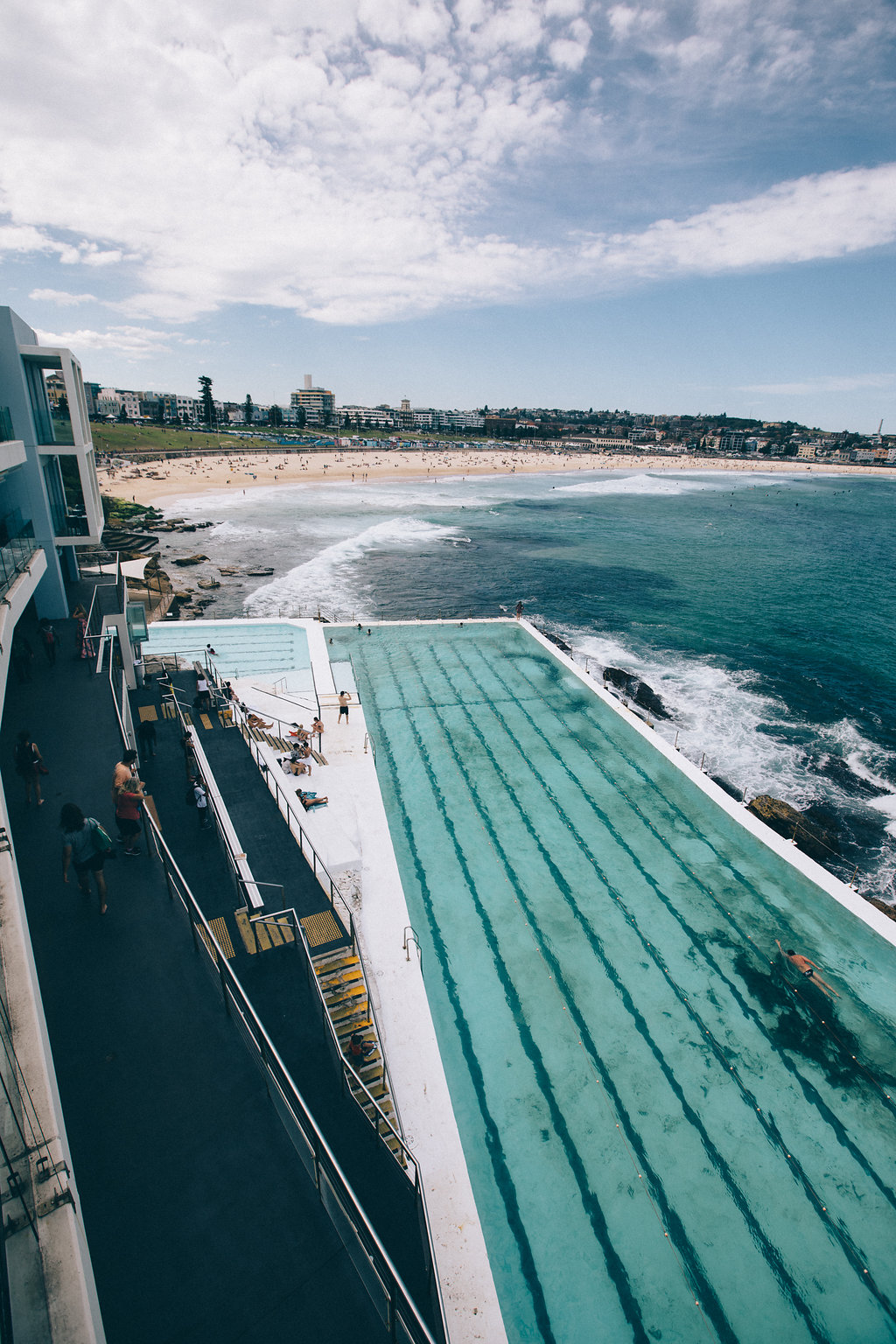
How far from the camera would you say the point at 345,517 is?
2717 inches

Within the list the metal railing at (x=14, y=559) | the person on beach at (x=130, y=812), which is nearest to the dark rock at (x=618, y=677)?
the person on beach at (x=130, y=812)

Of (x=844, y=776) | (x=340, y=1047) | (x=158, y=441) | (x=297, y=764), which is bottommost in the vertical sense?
(x=844, y=776)

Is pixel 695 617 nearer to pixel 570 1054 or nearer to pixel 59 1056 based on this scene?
pixel 570 1054

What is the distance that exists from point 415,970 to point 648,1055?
4.31 m

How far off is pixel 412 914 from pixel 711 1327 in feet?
24.2

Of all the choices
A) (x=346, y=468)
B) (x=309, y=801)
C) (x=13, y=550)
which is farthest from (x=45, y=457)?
(x=346, y=468)

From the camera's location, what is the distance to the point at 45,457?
16266 mm

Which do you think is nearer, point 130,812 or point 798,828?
point 130,812

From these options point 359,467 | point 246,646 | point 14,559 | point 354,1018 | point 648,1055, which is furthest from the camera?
point 359,467

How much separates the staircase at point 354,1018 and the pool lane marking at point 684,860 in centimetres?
683

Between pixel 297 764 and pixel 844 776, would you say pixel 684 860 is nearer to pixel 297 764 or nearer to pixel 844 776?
pixel 297 764

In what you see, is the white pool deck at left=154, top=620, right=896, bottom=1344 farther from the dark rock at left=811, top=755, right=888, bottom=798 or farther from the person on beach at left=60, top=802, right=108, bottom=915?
the dark rock at left=811, top=755, right=888, bottom=798

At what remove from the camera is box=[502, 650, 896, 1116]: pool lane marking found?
34.4ft

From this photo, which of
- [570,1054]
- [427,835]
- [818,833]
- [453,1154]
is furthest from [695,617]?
[453,1154]
